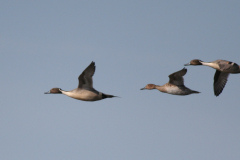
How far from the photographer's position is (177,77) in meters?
19.7

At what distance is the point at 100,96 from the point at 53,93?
2.49 metres

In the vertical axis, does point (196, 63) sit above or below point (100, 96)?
above

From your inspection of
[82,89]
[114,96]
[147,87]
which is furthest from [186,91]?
[82,89]

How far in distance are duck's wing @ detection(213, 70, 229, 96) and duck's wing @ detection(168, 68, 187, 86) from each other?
198 cm

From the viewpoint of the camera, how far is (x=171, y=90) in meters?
19.9

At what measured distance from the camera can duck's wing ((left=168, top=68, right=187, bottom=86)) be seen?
19.6m

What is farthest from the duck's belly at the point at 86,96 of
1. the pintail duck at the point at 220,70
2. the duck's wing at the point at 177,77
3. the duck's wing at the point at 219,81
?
the duck's wing at the point at 219,81

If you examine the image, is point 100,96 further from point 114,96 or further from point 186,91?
point 186,91

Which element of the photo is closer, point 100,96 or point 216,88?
point 100,96

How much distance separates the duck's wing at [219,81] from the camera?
2081cm

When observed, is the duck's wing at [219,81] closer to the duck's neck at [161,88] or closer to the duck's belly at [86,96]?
the duck's neck at [161,88]

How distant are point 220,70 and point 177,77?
1797 millimetres

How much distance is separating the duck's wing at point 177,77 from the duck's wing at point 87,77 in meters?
3.62

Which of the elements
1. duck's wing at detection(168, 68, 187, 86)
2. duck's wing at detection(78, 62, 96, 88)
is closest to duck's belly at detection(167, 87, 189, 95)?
duck's wing at detection(168, 68, 187, 86)
